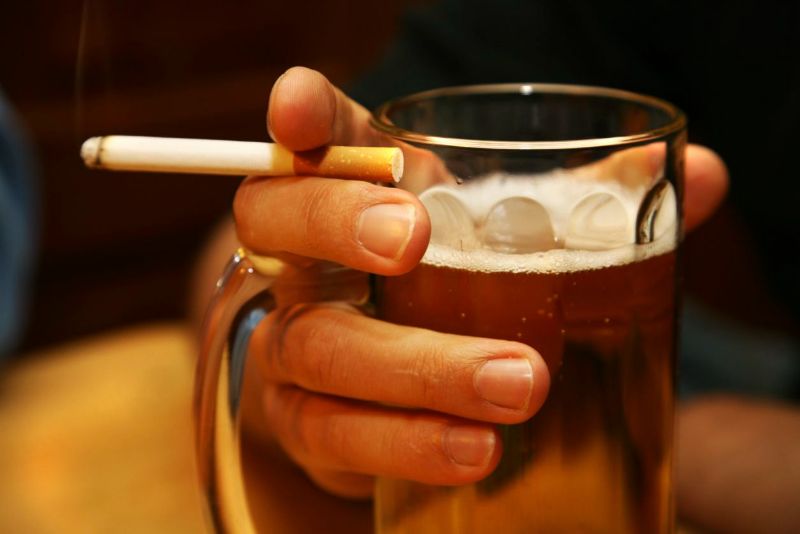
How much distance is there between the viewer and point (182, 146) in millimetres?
340

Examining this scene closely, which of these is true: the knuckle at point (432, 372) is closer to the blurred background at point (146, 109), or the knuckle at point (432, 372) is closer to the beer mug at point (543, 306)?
the beer mug at point (543, 306)

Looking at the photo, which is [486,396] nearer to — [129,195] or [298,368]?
[298,368]

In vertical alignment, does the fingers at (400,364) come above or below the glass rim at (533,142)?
below

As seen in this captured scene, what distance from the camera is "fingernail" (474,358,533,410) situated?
346mm

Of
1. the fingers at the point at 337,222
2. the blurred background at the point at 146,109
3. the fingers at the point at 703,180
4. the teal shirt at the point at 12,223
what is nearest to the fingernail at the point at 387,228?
the fingers at the point at 337,222

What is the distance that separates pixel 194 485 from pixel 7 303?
40 cm

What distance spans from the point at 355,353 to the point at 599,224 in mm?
120

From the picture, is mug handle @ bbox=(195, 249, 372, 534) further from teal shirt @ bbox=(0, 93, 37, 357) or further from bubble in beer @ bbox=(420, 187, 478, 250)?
teal shirt @ bbox=(0, 93, 37, 357)

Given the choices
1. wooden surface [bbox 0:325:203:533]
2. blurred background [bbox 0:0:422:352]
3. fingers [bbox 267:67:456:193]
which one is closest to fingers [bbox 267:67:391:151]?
fingers [bbox 267:67:456:193]

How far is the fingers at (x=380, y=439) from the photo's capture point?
366 mm

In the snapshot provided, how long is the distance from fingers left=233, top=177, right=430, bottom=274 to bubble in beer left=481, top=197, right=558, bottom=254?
0.04 m

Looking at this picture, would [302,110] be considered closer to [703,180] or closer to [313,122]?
[313,122]

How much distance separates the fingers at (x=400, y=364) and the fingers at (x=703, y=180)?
0.73 ft

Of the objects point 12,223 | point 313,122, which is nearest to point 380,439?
point 313,122
